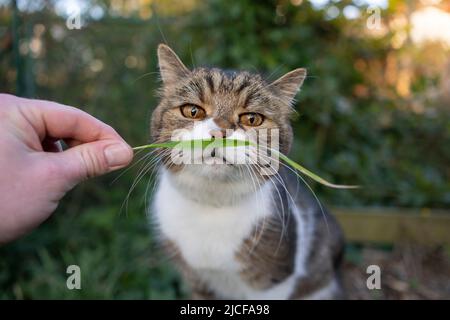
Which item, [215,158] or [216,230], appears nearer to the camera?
[215,158]

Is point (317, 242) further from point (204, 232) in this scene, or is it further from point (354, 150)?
point (354, 150)

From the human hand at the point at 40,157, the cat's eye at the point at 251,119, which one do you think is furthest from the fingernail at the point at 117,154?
the cat's eye at the point at 251,119

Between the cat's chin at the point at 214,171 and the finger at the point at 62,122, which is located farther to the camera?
the cat's chin at the point at 214,171

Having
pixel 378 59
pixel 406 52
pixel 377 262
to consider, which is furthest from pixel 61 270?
pixel 406 52

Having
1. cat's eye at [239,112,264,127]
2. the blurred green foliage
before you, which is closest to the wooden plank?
the blurred green foliage

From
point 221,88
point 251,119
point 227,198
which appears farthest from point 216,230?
point 221,88

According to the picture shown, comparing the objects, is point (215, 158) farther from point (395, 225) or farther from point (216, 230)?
point (395, 225)

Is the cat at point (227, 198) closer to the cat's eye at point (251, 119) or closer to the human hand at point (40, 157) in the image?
the cat's eye at point (251, 119)
